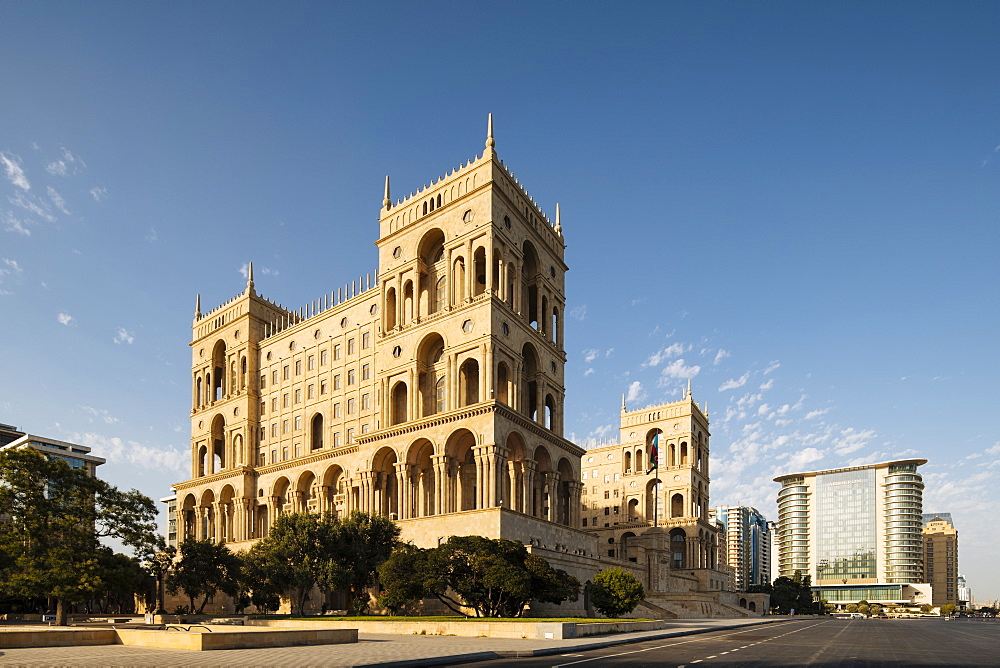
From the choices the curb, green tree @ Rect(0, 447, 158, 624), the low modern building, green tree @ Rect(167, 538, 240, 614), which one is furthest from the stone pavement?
the low modern building

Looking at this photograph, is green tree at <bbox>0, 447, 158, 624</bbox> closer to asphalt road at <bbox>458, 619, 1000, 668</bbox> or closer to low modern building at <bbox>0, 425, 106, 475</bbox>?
asphalt road at <bbox>458, 619, 1000, 668</bbox>

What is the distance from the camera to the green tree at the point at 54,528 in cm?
4425

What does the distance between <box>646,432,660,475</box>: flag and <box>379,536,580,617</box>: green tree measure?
67789 mm

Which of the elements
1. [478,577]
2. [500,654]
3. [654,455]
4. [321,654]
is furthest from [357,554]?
[654,455]

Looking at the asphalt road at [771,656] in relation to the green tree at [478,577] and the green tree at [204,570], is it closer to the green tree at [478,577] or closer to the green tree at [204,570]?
the green tree at [478,577]

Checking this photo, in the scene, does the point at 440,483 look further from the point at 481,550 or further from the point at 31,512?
the point at 31,512

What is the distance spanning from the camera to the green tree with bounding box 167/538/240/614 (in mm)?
57875

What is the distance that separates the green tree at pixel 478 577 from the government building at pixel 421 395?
22.6 ft

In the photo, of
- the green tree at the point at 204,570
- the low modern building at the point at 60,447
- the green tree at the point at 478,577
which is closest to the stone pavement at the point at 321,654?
the green tree at the point at 478,577

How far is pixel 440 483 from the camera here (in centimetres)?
6016

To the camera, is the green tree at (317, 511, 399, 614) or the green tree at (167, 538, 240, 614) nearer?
the green tree at (317, 511, 399, 614)

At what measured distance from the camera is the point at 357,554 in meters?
55.0

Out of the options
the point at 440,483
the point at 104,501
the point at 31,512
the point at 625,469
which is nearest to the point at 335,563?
the point at 440,483

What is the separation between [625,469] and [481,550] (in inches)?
2930
